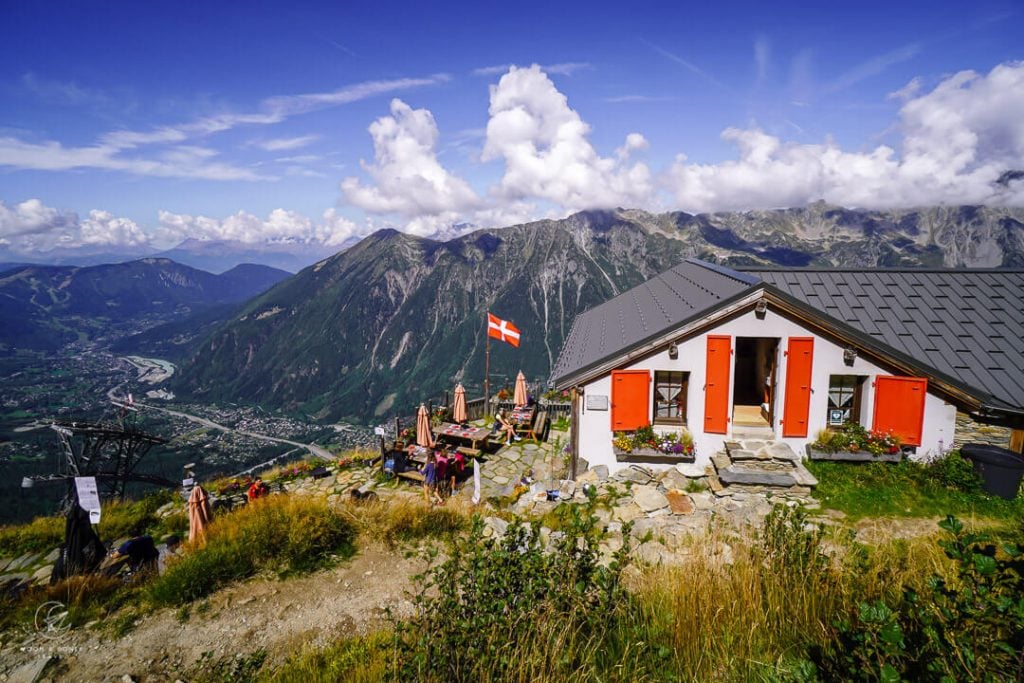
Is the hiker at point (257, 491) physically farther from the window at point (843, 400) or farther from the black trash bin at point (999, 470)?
the black trash bin at point (999, 470)

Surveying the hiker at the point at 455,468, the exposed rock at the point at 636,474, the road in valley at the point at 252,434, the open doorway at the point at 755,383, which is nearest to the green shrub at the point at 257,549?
the hiker at the point at 455,468

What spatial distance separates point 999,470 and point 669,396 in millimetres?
7525

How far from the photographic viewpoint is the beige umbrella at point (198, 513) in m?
10.6

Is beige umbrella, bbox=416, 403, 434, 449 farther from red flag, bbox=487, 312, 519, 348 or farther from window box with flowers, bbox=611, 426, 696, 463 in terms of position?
window box with flowers, bbox=611, 426, 696, 463

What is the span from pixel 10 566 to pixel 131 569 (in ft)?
14.5

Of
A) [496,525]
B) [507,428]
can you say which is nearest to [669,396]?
[507,428]

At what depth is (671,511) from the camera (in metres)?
11.5

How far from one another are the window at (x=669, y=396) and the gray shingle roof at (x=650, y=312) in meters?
1.42

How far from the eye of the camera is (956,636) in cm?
294

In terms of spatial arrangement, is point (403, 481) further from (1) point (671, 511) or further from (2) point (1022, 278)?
(2) point (1022, 278)

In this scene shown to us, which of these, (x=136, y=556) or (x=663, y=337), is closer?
(x=136, y=556)

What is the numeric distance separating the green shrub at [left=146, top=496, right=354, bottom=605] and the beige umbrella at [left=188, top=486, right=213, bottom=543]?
217 mm

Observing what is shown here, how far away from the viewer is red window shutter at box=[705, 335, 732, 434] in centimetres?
1295

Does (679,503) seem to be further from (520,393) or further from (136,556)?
(136,556)
